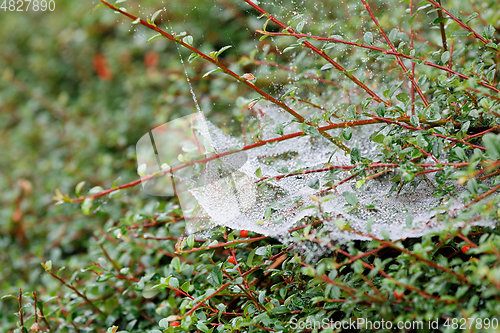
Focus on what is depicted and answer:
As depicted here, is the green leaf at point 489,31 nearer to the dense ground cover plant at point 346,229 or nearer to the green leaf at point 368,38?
the dense ground cover plant at point 346,229

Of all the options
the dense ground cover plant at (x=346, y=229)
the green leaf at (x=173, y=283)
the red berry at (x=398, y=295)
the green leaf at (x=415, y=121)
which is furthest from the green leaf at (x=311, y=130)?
the green leaf at (x=173, y=283)

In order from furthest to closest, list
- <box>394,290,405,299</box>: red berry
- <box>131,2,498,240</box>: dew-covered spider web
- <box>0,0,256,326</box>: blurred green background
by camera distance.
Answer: <box>0,0,256,326</box>: blurred green background, <box>131,2,498,240</box>: dew-covered spider web, <box>394,290,405,299</box>: red berry

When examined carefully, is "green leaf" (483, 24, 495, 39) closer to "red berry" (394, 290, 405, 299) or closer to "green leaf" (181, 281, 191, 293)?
"red berry" (394, 290, 405, 299)

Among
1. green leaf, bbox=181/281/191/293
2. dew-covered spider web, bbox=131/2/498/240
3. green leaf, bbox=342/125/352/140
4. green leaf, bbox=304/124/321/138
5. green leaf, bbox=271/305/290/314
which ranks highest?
green leaf, bbox=304/124/321/138

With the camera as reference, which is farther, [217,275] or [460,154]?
[217,275]

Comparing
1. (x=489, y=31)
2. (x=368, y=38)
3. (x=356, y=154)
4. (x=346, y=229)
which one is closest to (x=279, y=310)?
(x=346, y=229)

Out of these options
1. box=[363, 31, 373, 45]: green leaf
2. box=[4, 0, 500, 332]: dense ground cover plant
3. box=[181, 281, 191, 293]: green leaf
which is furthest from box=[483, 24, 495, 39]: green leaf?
box=[181, 281, 191, 293]: green leaf

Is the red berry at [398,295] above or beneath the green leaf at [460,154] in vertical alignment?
beneath

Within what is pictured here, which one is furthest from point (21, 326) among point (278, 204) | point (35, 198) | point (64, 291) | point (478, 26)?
point (478, 26)

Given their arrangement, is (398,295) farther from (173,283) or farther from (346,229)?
(173,283)
